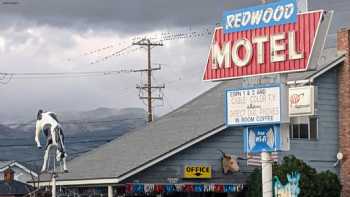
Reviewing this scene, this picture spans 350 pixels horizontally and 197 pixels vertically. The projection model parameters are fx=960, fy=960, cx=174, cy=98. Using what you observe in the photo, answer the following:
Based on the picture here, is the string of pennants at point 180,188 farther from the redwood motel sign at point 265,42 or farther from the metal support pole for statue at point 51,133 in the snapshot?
the redwood motel sign at point 265,42

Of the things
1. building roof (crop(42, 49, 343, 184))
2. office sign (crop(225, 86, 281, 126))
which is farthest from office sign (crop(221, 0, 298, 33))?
building roof (crop(42, 49, 343, 184))

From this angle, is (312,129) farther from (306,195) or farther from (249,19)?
(249,19)

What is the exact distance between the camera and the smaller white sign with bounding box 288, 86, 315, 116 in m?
30.0

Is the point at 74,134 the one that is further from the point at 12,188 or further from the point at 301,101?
the point at 301,101

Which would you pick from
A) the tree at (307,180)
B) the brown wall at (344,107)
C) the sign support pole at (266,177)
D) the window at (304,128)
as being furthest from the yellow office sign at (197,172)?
the sign support pole at (266,177)

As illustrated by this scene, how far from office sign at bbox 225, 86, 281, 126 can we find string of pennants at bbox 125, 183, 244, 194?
23.5 feet

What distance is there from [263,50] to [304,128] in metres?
11.8

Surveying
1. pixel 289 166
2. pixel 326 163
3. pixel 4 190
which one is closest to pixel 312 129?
pixel 326 163

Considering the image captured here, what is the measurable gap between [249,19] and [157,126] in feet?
49.4

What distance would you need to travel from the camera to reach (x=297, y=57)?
2855cm

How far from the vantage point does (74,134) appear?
11525cm

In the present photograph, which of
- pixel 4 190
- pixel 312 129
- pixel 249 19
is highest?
pixel 249 19

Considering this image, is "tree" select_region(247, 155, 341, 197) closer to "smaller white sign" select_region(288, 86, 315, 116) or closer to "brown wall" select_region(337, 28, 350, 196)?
"brown wall" select_region(337, 28, 350, 196)

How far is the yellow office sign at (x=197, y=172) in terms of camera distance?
3753 centimetres
